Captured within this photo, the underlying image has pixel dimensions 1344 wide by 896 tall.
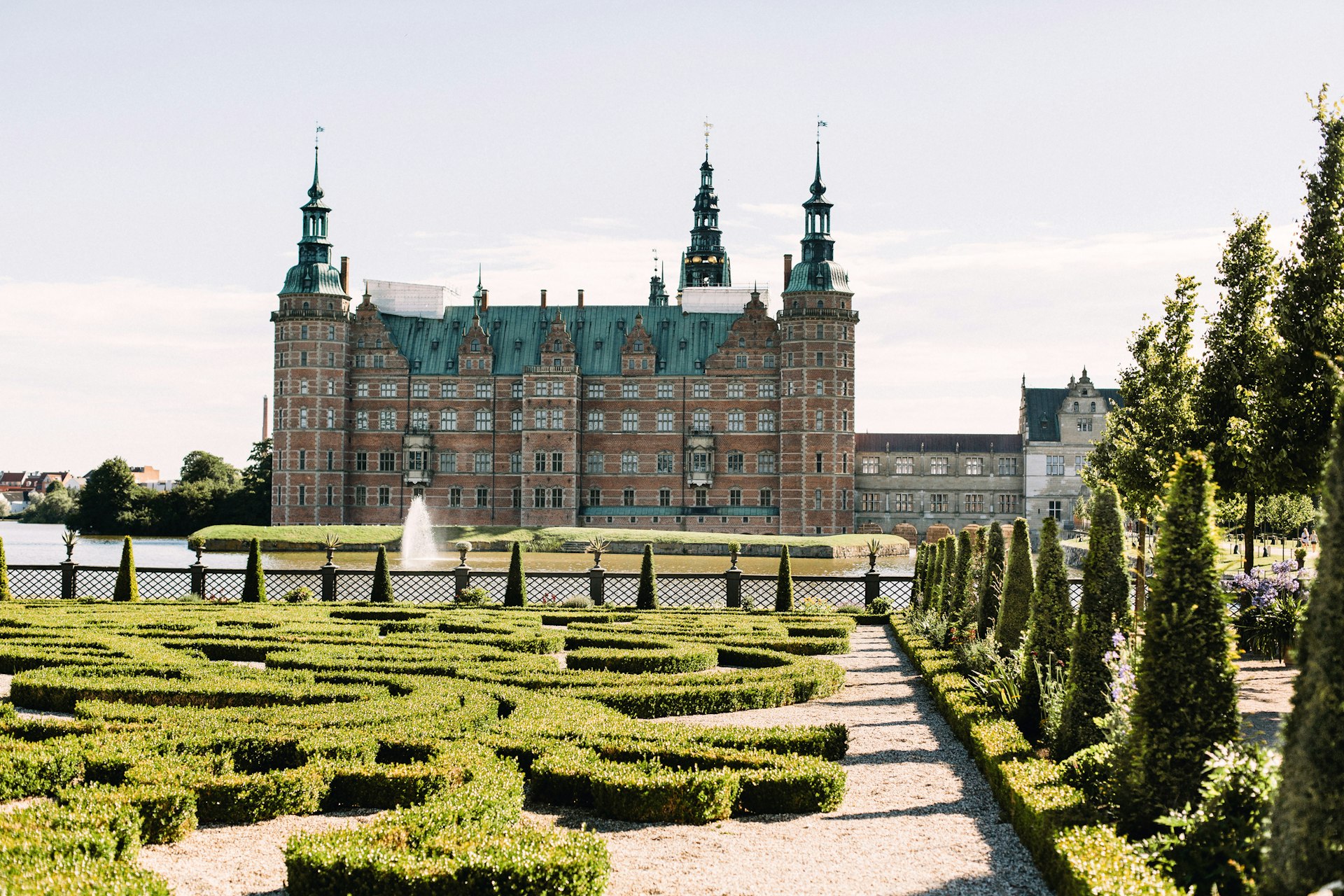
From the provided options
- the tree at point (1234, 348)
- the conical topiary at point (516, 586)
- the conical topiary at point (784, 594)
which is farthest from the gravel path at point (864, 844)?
the conical topiary at point (516, 586)

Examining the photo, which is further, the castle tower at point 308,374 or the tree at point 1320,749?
the castle tower at point 308,374

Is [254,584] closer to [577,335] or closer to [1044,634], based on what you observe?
[1044,634]

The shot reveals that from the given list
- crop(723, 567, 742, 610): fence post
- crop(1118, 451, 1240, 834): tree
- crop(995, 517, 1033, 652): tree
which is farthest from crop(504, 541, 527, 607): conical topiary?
crop(1118, 451, 1240, 834): tree

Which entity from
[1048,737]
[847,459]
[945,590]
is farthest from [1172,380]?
[847,459]

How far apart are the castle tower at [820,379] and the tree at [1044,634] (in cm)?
5483

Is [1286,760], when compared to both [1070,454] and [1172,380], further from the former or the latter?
[1070,454]

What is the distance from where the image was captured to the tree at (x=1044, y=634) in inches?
409

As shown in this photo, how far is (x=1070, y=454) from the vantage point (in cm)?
7150

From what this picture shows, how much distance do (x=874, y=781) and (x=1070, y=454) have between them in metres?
66.1

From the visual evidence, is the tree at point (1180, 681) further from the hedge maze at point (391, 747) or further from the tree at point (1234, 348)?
the tree at point (1234, 348)

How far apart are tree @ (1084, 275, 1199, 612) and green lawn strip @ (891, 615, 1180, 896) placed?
994cm

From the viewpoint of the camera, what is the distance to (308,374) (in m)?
67.1

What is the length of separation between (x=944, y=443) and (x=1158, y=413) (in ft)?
174

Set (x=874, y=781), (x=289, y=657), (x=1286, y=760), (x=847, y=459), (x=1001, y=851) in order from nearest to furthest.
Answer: (x=1286, y=760), (x=1001, y=851), (x=874, y=781), (x=289, y=657), (x=847, y=459)
